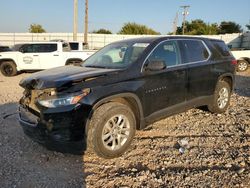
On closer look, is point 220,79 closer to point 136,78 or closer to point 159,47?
point 159,47

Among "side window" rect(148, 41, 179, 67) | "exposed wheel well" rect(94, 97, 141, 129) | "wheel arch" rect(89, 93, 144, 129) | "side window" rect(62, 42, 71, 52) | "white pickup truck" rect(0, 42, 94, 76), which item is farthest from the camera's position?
"side window" rect(62, 42, 71, 52)

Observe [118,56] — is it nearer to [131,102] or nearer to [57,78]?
[131,102]

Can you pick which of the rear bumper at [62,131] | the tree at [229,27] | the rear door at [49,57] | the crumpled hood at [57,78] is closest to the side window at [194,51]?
the crumpled hood at [57,78]

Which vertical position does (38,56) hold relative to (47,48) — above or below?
below

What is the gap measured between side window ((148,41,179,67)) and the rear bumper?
1662 millimetres

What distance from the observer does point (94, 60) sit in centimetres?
514

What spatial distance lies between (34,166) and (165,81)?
2.40m

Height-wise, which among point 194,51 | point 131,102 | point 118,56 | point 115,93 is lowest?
point 131,102

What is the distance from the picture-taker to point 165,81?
4.57 m

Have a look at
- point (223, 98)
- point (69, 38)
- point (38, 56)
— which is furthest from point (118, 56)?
point (69, 38)

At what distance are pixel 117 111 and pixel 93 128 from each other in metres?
0.44

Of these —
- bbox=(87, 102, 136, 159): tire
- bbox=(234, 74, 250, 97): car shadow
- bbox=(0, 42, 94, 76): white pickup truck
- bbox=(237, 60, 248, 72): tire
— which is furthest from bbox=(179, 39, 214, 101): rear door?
bbox=(237, 60, 248, 72): tire

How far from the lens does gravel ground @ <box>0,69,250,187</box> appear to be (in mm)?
3412

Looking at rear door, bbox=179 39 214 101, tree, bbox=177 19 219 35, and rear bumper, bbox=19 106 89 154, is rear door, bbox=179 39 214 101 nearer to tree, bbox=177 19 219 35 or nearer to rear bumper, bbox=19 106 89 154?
rear bumper, bbox=19 106 89 154
